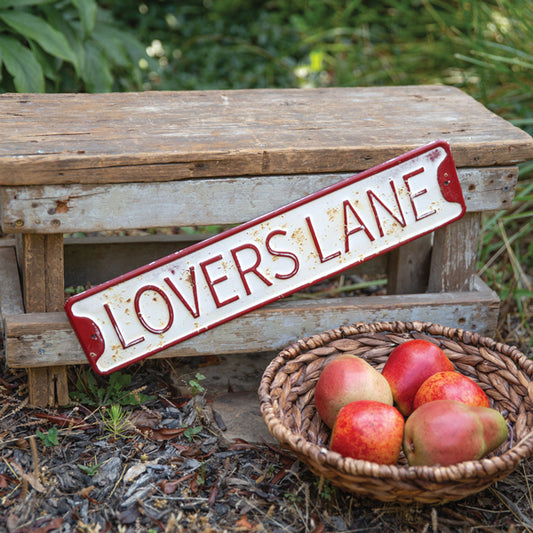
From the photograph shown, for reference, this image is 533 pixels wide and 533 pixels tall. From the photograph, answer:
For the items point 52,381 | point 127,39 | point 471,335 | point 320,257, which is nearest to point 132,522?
point 52,381

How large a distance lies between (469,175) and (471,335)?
482 mm

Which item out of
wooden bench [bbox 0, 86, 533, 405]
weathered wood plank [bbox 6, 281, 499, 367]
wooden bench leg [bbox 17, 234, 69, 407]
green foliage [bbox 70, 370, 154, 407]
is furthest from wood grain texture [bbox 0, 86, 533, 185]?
green foliage [bbox 70, 370, 154, 407]

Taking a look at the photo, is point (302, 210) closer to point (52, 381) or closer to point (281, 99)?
point (281, 99)

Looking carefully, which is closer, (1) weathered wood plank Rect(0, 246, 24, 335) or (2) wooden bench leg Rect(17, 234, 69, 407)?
(2) wooden bench leg Rect(17, 234, 69, 407)

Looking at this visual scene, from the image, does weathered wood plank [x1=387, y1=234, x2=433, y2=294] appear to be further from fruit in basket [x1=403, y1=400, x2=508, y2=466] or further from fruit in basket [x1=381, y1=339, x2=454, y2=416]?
fruit in basket [x1=403, y1=400, x2=508, y2=466]

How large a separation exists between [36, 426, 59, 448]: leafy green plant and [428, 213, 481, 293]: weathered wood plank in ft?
4.18

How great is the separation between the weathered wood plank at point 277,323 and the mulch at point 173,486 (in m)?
0.21

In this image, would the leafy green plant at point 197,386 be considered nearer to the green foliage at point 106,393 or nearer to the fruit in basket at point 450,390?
the green foliage at point 106,393

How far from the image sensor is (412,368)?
195 cm

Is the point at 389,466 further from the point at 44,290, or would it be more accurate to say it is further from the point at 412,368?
the point at 44,290

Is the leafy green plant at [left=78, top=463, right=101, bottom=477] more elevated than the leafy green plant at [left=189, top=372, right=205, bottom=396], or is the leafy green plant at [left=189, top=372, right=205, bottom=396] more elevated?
the leafy green plant at [left=189, top=372, right=205, bottom=396]

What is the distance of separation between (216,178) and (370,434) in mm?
808

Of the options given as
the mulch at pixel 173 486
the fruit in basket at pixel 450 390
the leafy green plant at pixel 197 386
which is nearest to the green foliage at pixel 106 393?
the mulch at pixel 173 486

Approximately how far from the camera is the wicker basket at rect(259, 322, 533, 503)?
5.22 feet
